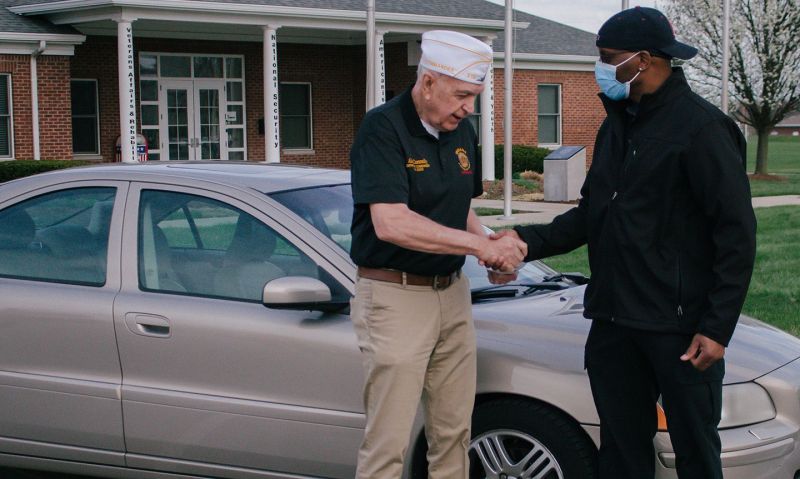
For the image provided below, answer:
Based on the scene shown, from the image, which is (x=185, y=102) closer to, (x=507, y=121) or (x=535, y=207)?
(x=535, y=207)

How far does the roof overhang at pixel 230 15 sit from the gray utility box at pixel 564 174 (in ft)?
16.3

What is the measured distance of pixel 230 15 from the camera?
961 inches

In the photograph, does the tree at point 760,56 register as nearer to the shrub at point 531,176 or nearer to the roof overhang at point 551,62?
the roof overhang at point 551,62

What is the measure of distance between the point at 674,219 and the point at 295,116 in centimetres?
2637

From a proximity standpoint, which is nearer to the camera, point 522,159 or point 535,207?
point 535,207

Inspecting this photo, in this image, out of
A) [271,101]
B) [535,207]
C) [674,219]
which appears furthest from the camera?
[271,101]

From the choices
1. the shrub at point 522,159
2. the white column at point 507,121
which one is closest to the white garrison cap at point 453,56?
the white column at point 507,121

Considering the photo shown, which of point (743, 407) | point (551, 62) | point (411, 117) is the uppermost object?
point (551, 62)

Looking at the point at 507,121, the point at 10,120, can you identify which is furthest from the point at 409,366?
the point at 10,120

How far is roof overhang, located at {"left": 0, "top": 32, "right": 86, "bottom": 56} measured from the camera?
2323 centimetres

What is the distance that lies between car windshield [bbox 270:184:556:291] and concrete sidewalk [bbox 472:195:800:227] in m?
13.4

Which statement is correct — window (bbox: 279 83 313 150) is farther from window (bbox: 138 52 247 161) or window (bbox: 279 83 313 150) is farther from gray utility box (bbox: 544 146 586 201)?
gray utility box (bbox: 544 146 586 201)

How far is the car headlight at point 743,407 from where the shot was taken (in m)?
4.34

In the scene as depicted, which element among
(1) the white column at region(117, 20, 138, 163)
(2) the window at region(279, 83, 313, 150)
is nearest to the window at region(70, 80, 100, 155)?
(1) the white column at region(117, 20, 138, 163)
